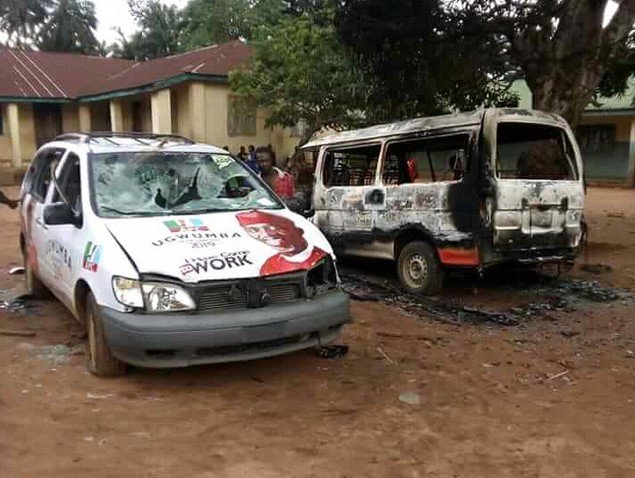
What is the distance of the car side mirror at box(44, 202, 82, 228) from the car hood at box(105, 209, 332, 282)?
0.38 metres

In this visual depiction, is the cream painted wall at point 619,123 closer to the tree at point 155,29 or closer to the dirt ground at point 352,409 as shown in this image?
the dirt ground at point 352,409

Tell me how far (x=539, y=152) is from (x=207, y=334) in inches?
187

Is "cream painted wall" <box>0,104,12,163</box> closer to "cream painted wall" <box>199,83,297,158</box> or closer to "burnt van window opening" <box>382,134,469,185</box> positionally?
"cream painted wall" <box>199,83,297,158</box>

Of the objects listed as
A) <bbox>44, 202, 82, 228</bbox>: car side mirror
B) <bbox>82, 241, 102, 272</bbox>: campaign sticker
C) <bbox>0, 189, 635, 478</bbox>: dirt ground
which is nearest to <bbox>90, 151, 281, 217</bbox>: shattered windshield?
<bbox>44, 202, 82, 228</bbox>: car side mirror

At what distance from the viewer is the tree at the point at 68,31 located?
144 ft

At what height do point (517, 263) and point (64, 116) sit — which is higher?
point (64, 116)

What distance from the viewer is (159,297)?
4102 mm

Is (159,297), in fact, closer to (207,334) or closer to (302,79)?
(207,334)

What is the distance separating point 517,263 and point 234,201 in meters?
3.25

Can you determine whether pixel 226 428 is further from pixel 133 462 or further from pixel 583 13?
pixel 583 13

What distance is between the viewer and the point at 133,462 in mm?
3357

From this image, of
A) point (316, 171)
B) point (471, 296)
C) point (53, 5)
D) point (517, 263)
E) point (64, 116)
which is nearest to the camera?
point (517, 263)

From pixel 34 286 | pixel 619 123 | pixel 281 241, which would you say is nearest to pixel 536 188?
pixel 281 241

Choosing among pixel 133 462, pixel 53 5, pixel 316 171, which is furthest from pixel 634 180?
pixel 53 5
